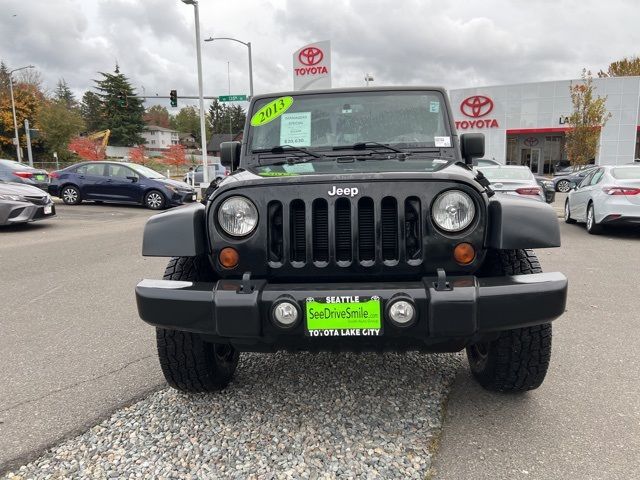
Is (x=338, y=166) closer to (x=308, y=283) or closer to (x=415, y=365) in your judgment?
(x=308, y=283)

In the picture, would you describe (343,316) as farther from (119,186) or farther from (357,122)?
(119,186)

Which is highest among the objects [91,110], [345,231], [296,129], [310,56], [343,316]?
[91,110]

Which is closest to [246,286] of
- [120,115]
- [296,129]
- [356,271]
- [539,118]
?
[356,271]

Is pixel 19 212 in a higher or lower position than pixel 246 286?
lower

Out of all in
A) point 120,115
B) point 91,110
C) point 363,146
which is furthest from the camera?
point 91,110

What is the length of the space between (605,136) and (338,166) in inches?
1360

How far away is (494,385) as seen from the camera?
9.21ft

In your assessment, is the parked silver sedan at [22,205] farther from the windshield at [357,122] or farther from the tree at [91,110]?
the tree at [91,110]

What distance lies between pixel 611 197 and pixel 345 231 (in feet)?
26.7

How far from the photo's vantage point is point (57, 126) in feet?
149

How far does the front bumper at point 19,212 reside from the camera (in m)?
9.56

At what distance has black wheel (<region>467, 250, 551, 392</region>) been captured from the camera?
2506 millimetres

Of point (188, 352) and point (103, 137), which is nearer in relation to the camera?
point (188, 352)

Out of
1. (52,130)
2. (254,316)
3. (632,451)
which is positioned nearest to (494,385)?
(632,451)
